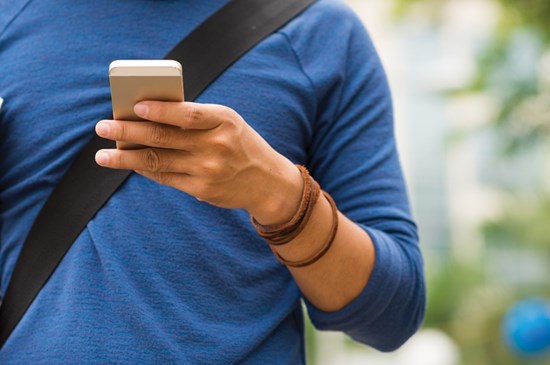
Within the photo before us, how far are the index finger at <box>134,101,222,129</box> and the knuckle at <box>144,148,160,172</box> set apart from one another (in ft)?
0.17

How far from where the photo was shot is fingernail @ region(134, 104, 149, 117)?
3.66 ft

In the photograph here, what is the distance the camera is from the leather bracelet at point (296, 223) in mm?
1337

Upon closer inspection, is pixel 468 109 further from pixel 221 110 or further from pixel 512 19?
pixel 221 110

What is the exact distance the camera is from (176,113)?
111 cm

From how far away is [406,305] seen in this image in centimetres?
161

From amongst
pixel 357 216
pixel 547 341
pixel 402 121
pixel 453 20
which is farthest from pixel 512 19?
pixel 402 121

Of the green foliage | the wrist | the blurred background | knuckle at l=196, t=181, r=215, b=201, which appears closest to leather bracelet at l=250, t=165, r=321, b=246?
the wrist

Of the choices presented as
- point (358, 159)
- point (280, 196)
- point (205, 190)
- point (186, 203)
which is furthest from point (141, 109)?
point (358, 159)

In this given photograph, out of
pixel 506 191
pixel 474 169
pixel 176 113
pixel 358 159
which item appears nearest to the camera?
pixel 176 113

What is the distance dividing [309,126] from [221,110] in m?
0.47

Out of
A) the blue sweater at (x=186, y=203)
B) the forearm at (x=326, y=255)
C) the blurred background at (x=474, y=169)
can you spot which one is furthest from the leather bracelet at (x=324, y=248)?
the blurred background at (x=474, y=169)

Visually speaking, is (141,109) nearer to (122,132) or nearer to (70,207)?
(122,132)

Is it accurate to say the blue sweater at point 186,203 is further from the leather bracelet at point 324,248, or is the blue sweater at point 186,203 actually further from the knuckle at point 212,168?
the knuckle at point 212,168

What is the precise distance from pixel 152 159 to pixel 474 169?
14.6m
